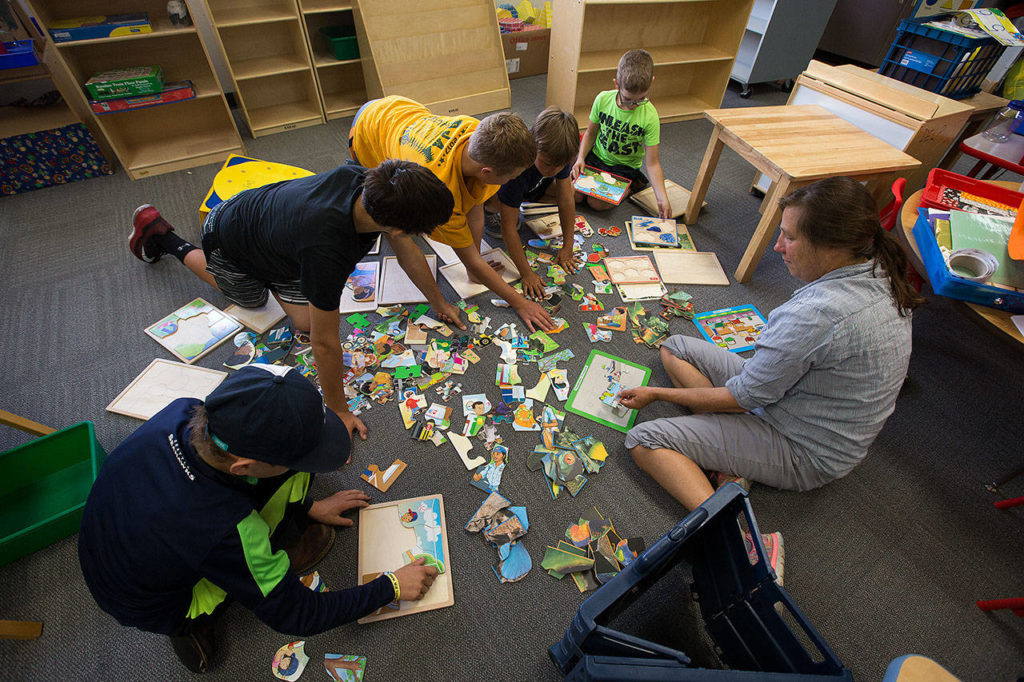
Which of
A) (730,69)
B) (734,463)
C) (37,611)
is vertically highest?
(730,69)

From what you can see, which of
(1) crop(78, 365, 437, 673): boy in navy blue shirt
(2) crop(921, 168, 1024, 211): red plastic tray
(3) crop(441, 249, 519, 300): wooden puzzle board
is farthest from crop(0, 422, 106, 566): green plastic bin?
(2) crop(921, 168, 1024, 211): red plastic tray

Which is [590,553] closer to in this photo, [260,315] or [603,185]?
[260,315]

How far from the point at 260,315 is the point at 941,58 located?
4.15 m

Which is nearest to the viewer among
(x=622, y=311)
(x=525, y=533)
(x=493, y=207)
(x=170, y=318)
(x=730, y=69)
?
(x=525, y=533)

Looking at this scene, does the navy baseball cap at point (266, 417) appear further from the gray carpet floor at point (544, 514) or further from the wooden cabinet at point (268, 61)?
the wooden cabinet at point (268, 61)

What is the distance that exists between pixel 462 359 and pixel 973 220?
6.69ft

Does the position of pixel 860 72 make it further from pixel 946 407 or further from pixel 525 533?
pixel 525 533

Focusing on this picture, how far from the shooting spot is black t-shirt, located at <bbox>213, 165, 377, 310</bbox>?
1.50m

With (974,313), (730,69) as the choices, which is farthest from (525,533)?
(730,69)

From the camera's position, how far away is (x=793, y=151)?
2.34 metres

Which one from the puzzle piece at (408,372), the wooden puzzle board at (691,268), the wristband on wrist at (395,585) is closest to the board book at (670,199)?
the wooden puzzle board at (691,268)

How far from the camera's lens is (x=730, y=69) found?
4.06 metres

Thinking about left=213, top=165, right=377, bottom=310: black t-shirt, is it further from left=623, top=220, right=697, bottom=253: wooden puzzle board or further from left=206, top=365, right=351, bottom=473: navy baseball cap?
left=623, top=220, right=697, bottom=253: wooden puzzle board

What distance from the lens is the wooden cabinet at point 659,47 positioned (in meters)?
3.77
